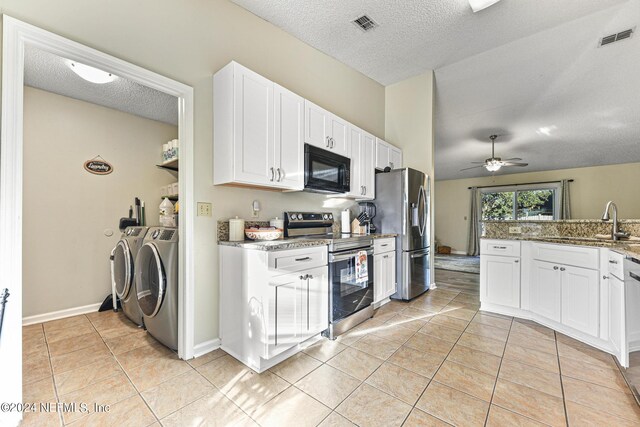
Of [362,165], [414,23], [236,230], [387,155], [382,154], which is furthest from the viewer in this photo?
[387,155]

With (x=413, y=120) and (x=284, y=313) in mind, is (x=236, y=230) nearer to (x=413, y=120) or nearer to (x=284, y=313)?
(x=284, y=313)

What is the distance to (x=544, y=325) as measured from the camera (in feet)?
8.33

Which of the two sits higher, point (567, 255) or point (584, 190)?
point (584, 190)

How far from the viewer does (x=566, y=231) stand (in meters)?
2.90

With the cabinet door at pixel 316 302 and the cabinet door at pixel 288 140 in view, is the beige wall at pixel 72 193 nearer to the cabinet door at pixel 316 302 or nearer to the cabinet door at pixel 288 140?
the cabinet door at pixel 288 140

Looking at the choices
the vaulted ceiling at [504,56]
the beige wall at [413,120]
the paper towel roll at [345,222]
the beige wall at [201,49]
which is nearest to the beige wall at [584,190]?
the vaulted ceiling at [504,56]

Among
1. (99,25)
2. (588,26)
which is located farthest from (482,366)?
(588,26)

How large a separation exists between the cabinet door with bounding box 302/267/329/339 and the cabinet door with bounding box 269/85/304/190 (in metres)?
0.83

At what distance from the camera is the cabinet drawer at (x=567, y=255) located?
7.06 feet

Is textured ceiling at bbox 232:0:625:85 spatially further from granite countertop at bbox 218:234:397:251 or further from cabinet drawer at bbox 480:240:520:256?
cabinet drawer at bbox 480:240:520:256

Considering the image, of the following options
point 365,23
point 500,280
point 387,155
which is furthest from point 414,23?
point 500,280

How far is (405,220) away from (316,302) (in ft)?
5.79

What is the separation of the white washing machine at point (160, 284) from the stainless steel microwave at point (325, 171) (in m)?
1.27

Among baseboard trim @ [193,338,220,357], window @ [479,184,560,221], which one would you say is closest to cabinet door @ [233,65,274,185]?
baseboard trim @ [193,338,220,357]
